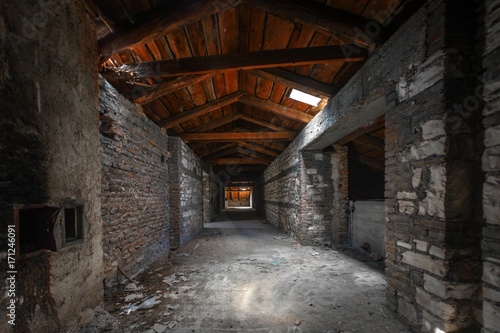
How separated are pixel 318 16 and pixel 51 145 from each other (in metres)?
3.06

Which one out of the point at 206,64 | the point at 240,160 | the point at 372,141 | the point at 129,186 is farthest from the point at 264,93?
the point at 240,160

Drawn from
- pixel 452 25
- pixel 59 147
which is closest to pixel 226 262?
pixel 59 147

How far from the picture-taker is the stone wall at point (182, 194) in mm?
5949

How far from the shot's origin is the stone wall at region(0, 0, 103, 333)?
1686 millimetres

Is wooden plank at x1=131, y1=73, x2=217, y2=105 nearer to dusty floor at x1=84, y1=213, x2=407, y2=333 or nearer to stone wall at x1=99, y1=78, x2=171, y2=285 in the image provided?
stone wall at x1=99, y1=78, x2=171, y2=285

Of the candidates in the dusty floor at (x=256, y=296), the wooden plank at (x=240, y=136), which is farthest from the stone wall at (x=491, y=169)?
the wooden plank at (x=240, y=136)

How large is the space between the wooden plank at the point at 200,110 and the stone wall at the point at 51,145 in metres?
2.44

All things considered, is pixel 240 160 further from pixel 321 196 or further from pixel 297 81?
pixel 297 81

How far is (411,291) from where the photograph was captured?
2.20m

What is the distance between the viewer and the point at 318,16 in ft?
8.22

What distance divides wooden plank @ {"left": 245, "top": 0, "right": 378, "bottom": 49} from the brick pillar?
0.77 m

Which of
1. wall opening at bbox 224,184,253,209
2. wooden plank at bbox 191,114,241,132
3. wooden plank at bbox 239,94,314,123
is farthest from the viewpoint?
wall opening at bbox 224,184,253,209

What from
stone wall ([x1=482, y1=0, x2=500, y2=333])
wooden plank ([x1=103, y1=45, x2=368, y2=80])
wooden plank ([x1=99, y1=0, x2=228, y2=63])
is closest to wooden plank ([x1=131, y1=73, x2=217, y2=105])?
wooden plank ([x1=103, y1=45, x2=368, y2=80])

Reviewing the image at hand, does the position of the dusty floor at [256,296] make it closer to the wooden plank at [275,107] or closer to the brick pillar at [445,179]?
the brick pillar at [445,179]
